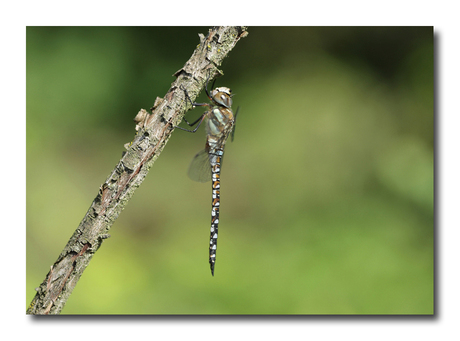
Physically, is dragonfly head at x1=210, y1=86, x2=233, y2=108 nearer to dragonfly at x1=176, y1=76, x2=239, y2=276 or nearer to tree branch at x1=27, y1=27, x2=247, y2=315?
dragonfly at x1=176, y1=76, x2=239, y2=276

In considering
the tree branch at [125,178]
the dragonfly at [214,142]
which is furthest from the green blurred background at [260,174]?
the tree branch at [125,178]

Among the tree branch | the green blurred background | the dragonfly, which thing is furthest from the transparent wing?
the tree branch

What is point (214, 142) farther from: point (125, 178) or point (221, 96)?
point (125, 178)

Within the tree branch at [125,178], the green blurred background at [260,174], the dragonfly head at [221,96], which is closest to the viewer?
the tree branch at [125,178]

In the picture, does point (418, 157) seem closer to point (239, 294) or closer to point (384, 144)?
point (384, 144)

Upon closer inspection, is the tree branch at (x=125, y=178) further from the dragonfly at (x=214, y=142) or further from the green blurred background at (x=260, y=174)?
the green blurred background at (x=260, y=174)

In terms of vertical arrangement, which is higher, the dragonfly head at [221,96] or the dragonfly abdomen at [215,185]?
the dragonfly head at [221,96]
